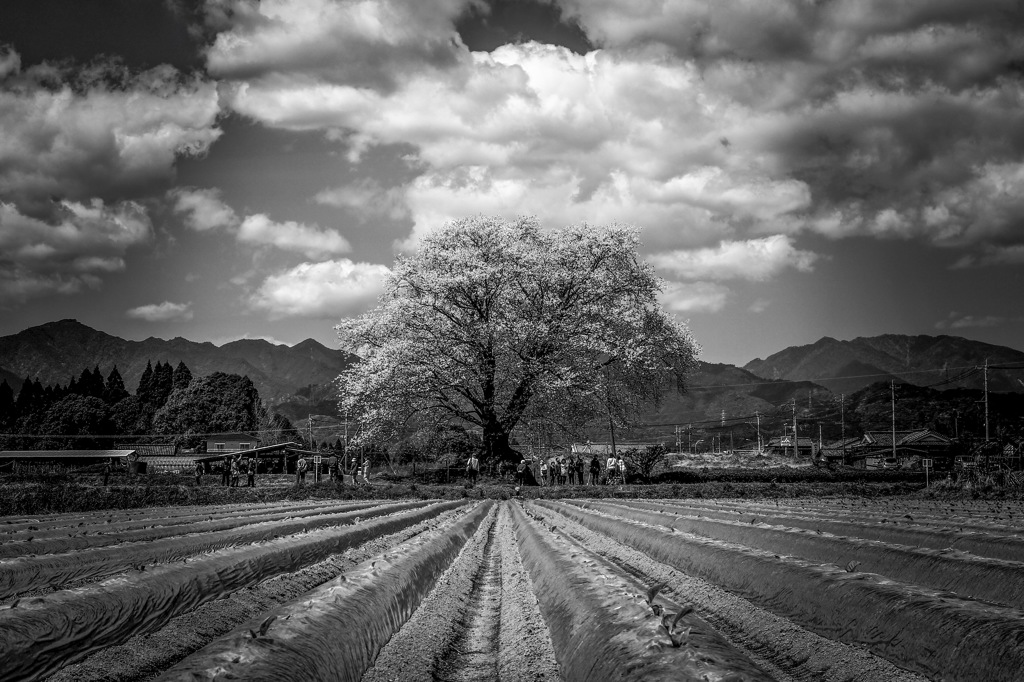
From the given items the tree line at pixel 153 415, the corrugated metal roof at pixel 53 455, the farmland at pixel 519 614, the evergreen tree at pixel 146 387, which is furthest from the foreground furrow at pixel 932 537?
the evergreen tree at pixel 146 387

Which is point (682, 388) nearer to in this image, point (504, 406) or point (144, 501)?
point (504, 406)

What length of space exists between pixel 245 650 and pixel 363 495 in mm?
23712

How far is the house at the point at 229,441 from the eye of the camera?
104 meters

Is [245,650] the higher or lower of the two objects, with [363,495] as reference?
higher

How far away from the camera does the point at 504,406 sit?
40.1 metres

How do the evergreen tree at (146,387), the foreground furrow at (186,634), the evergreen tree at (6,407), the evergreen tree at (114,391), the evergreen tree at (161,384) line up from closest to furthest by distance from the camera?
the foreground furrow at (186,634)
the evergreen tree at (161,384)
the evergreen tree at (6,407)
the evergreen tree at (146,387)
the evergreen tree at (114,391)

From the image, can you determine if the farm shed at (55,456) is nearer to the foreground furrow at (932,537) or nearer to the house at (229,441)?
the house at (229,441)

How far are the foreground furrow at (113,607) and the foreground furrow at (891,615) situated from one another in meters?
3.36

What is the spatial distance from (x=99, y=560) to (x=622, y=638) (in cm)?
461

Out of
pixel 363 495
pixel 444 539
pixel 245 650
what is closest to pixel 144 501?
pixel 363 495

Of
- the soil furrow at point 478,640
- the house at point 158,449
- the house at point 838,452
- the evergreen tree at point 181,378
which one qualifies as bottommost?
the house at point 838,452

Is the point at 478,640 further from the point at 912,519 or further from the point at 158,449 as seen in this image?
the point at 158,449

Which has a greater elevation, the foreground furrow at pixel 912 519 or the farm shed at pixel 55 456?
the foreground furrow at pixel 912 519

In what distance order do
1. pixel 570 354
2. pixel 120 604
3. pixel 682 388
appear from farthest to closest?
1. pixel 682 388
2. pixel 570 354
3. pixel 120 604
